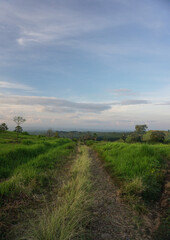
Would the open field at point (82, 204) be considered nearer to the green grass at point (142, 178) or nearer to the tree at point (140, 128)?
the green grass at point (142, 178)

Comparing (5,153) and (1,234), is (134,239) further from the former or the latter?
(5,153)

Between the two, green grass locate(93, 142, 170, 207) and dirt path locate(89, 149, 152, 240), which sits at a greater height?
green grass locate(93, 142, 170, 207)

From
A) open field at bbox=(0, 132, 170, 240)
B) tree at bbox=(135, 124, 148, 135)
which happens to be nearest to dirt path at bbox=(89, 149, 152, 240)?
open field at bbox=(0, 132, 170, 240)

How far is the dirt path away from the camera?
10.8 feet

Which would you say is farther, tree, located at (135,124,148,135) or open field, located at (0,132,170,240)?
tree, located at (135,124,148,135)

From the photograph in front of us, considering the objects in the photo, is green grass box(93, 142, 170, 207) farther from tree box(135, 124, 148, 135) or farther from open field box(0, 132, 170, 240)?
tree box(135, 124, 148, 135)

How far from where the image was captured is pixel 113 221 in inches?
150

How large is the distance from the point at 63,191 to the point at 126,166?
367 cm

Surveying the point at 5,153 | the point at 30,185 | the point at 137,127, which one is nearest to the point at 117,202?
the point at 30,185

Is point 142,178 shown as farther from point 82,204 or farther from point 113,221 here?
point 82,204

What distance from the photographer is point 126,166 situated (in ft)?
24.2

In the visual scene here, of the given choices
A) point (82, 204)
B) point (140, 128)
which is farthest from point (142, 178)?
point (140, 128)

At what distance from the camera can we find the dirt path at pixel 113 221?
3.30 metres

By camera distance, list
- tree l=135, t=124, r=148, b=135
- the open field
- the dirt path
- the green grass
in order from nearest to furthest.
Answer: the open field, the dirt path, the green grass, tree l=135, t=124, r=148, b=135
